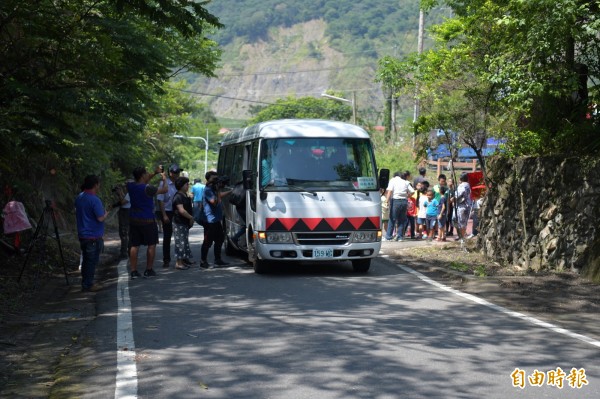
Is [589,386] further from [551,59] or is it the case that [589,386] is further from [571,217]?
[551,59]

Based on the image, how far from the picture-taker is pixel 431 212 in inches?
917

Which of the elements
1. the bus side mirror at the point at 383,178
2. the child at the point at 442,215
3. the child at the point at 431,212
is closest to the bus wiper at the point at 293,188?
the bus side mirror at the point at 383,178

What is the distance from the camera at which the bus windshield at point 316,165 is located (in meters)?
14.8

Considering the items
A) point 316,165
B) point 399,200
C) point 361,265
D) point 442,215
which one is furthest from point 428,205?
point 316,165

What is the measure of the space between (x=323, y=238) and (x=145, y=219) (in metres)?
3.02

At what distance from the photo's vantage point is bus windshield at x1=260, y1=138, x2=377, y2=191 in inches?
581

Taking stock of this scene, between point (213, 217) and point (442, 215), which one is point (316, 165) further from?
point (442, 215)

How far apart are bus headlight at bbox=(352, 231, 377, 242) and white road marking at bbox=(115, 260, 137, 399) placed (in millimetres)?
4014

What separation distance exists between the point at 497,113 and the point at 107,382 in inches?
580

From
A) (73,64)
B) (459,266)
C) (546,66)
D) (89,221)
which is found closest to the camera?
(73,64)

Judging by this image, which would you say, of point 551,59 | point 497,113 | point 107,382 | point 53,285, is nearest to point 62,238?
point 53,285

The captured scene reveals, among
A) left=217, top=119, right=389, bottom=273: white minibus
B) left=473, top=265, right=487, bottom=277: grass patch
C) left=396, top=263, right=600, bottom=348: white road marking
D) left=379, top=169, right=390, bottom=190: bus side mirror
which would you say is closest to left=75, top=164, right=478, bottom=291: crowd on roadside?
left=379, top=169, right=390, bottom=190: bus side mirror

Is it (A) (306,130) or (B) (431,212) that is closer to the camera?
(A) (306,130)

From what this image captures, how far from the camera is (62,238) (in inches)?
848
